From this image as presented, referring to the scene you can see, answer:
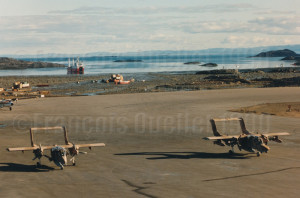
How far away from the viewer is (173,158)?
36.4 metres

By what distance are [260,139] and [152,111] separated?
3243 cm

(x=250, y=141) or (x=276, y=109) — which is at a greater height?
(x=250, y=141)

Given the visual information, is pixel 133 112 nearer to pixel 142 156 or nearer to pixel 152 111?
pixel 152 111

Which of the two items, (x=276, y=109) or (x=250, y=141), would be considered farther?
(x=276, y=109)

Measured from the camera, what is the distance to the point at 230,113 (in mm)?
62969

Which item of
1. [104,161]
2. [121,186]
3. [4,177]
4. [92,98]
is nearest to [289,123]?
[104,161]

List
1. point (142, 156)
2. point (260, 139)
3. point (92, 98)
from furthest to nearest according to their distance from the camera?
1. point (92, 98)
2. point (142, 156)
3. point (260, 139)

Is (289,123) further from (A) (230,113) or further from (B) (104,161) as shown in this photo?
(B) (104,161)

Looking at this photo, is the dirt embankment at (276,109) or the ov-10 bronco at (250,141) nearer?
the ov-10 bronco at (250,141)

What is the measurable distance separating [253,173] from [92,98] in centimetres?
5784

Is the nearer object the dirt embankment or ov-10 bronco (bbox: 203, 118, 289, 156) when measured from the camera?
ov-10 bronco (bbox: 203, 118, 289, 156)

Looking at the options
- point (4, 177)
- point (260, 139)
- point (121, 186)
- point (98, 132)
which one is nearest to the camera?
point (121, 186)

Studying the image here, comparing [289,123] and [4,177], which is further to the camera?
[289,123]

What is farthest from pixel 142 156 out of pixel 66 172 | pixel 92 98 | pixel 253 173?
pixel 92 98
